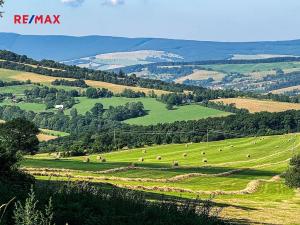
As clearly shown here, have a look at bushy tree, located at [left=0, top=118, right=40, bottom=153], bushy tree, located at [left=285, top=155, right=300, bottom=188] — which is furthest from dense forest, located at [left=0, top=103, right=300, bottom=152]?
bushy tree, located at [left=285, top=155, right=300, bottom=188]

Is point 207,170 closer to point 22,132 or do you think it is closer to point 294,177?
point 294,177

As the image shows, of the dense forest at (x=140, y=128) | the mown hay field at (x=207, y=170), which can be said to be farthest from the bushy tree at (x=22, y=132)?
the dense forest at (x=140, y=128)

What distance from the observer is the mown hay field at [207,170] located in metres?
42.8

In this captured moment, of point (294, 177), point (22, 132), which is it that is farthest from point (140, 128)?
point (294, 177)

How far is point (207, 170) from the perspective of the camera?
278 ft

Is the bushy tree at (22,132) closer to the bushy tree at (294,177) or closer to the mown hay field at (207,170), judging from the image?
the mown hay field at (207,170)

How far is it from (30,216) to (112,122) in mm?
185205

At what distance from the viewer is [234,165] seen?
101 meters

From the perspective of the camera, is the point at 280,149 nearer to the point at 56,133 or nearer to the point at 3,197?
the point at 56,133

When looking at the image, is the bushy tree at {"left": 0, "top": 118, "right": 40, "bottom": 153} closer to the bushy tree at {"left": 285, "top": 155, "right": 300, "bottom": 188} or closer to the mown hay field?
the mown hay field

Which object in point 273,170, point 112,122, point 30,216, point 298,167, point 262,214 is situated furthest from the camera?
point 112,122

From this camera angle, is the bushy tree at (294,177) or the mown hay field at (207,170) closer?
the mown hay field at (207,170)

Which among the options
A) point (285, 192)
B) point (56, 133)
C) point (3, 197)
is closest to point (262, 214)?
point (3, 197)

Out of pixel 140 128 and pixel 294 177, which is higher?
pixel 294 177
